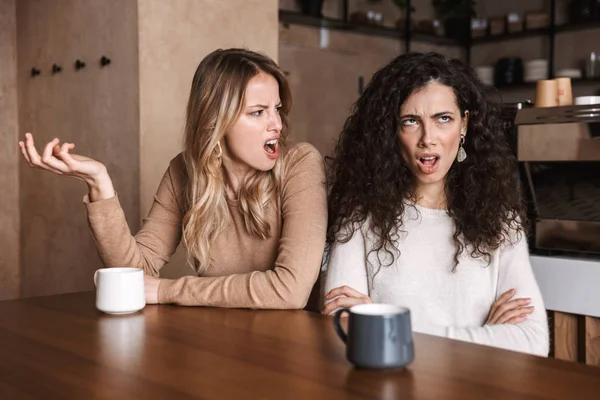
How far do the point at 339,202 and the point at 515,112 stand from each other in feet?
2.66

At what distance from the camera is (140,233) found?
1746 millimetres

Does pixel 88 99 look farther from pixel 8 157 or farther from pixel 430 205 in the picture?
pixel 430 205

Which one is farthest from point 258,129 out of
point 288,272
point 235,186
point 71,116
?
point 71,116

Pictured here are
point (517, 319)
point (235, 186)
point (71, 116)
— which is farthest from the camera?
point (71, 116)

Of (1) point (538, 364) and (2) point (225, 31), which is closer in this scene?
(1) point (538, 364)

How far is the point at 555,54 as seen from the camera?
4.99m

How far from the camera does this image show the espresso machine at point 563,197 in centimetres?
194

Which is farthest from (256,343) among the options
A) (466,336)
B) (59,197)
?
(59,197)

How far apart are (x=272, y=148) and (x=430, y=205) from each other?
0.41 metres

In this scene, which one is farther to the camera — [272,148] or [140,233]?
[140,233]

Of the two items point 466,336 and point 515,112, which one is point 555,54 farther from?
point 466,336

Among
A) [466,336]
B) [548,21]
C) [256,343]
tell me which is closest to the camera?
[256,343]

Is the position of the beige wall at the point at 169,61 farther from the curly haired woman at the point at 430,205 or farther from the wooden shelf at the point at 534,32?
the wooden shelf at the point at 534,32

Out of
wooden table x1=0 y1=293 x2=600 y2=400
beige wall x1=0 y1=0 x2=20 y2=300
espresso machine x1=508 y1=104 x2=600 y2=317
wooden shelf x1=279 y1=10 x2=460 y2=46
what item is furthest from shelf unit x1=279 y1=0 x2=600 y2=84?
wooden table x1=0 y1=293 x2=600 y2=400
